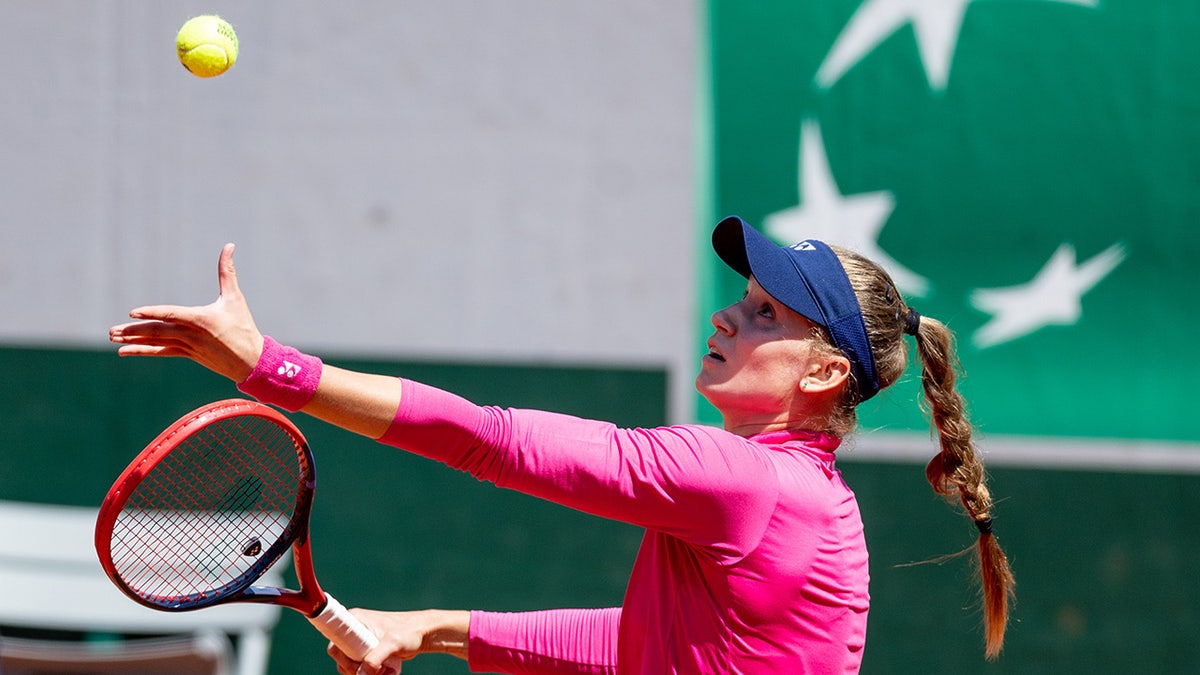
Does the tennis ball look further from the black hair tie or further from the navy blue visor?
the black hair tie

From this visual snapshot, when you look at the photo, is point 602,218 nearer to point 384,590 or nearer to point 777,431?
point 384,590

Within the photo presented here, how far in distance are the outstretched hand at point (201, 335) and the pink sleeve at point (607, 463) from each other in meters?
0.21

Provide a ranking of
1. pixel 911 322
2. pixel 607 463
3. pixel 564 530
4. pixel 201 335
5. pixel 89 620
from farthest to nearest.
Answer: pixel 564 530 → pixel 89 620 → pixel 911 322 → pixel 607 463 → pixel 201 335

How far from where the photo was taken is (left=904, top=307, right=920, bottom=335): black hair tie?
209cm

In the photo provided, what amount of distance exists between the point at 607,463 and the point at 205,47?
1492 mm

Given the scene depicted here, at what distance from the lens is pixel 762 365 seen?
1938mm

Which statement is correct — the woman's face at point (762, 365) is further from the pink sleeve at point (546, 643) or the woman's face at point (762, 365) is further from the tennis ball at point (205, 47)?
the tennis ball at point (205, 47)

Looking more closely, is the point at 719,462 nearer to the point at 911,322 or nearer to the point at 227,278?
the point at 911,322

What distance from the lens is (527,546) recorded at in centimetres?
475

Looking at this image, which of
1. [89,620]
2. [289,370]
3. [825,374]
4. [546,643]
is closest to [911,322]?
[825,374]

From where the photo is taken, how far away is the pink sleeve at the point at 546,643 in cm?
215

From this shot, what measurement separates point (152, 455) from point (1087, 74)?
12.7ft

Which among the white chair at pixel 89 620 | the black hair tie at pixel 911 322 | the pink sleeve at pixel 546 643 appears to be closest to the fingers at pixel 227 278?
the pink sleeve at pixel 546 643

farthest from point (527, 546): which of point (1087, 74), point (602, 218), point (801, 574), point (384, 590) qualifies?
point (801, 574)
